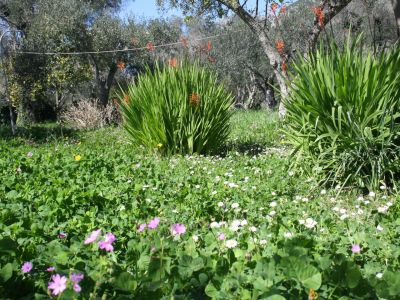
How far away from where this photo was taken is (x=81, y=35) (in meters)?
19.2

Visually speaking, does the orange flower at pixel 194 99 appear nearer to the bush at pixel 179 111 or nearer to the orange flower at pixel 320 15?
the bush at pixel 179 111

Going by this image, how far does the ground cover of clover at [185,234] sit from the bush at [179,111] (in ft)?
3.36

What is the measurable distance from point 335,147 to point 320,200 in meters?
0.75

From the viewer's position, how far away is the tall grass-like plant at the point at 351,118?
172 inches

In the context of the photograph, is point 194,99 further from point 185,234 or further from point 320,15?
point 185,234

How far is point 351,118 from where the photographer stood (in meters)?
4.49

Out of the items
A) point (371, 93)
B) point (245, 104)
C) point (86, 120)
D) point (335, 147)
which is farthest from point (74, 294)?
point (245, 104)

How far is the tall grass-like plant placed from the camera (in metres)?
4.36

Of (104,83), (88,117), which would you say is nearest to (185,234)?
(88,117)

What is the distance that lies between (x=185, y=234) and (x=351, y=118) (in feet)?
8.39

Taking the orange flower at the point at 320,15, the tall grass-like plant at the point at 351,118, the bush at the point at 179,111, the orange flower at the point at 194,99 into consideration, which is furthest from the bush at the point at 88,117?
the tall grass-like plant at the point at 351,118

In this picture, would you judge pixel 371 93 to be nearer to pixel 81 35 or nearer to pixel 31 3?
pixel 81 35

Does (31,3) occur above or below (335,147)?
above

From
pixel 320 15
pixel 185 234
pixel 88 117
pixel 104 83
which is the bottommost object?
pixel 88 117
